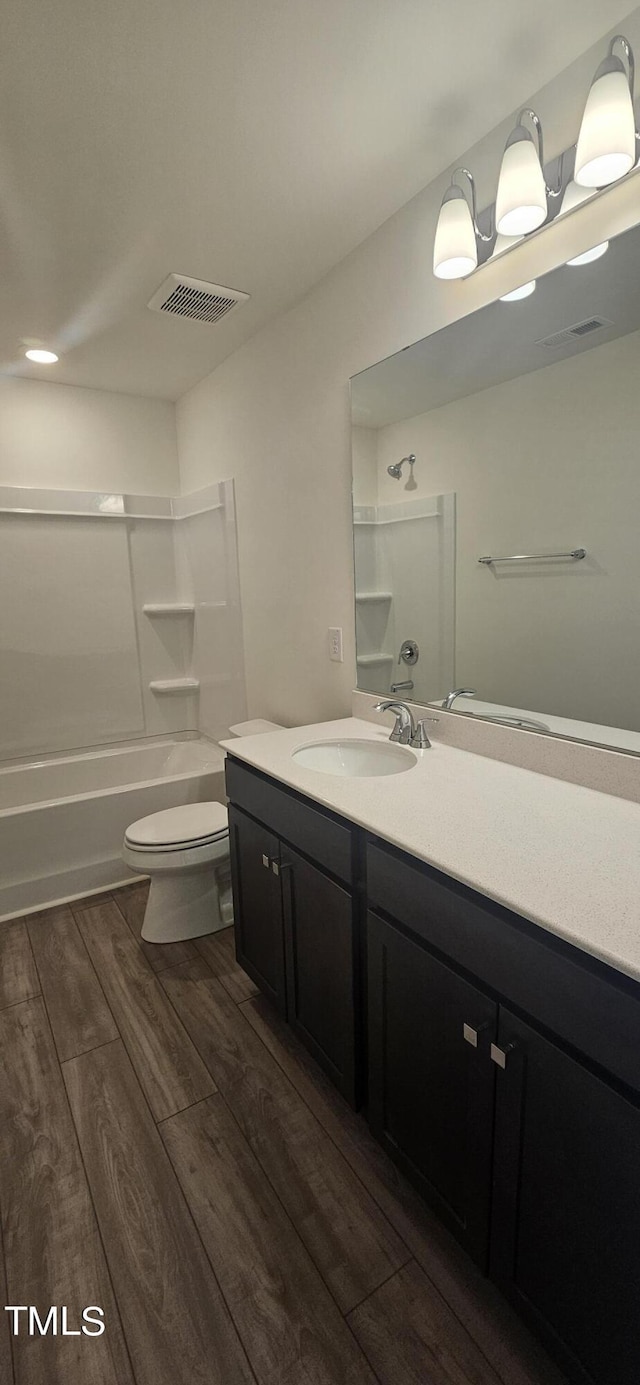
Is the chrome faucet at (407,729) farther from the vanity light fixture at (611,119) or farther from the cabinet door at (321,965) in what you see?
the vanity light fixture at (611,119)

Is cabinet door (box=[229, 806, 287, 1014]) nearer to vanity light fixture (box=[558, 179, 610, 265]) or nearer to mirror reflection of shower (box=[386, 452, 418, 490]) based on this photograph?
mirror reflection of shower (box=[386, 452, 418, 490])

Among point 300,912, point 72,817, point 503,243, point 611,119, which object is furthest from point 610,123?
point 72,817

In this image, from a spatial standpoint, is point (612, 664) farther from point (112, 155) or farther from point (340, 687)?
point (112, 155)

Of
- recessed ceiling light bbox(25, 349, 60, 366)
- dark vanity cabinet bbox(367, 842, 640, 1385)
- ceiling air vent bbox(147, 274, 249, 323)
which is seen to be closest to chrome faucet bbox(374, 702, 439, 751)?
dark vanity cabinet bbox(367, 842, 640, 1385)

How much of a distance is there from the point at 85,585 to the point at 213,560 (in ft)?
2.35

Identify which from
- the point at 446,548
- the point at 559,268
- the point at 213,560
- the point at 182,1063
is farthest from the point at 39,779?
the point at 559,268

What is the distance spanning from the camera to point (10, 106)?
1271 millimetres

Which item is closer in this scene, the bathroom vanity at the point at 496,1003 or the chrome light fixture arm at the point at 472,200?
the bathroom vanity at the point at 496,1003

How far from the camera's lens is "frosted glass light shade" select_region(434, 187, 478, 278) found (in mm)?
1328

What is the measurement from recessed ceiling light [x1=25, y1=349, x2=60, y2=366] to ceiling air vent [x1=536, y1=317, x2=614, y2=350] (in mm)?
2173

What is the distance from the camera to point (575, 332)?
4.04 ft

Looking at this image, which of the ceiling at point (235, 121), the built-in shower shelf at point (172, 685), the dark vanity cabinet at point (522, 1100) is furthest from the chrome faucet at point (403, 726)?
the built-in shower shelf at point (172, 685)

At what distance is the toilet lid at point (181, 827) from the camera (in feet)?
7.07

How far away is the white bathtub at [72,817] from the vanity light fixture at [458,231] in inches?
85.3
